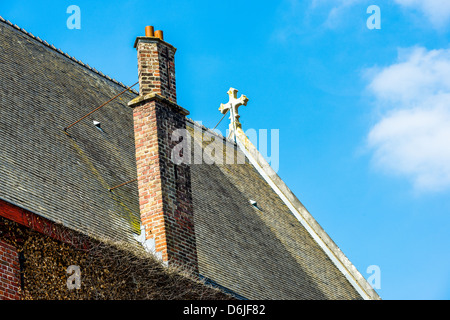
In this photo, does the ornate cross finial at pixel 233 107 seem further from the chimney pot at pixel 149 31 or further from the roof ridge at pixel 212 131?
the chimney pot at pixel 149 31

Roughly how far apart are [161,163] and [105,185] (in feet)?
3.76

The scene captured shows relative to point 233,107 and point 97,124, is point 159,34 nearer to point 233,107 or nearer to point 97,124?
point 97,124

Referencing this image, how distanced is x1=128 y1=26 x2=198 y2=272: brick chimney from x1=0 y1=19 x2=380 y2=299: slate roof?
52cm

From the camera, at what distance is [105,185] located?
17531mm

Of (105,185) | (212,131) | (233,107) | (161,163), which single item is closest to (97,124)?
(105,185)

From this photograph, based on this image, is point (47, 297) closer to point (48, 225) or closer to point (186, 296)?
point (48, 225)

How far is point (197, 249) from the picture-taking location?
1798cm

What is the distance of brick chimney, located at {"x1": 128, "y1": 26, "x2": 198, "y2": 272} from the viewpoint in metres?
16.6

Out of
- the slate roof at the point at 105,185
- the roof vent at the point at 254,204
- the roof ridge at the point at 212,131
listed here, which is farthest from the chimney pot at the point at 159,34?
the roof ridge at the point at 212,131

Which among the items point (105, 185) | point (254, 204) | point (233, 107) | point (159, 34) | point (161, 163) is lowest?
point (105, 185)

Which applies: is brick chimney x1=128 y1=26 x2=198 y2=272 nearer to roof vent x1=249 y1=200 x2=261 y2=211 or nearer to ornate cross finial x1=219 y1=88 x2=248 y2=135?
roof vent x1=249 y1=200 x2=261 y2=211

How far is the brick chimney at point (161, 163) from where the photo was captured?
16.6 metres

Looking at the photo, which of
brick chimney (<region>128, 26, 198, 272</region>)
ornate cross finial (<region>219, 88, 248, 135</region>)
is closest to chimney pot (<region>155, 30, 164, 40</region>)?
brick chimney (<region>128, 26, 198, 272</region>)

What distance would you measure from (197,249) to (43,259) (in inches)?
175
